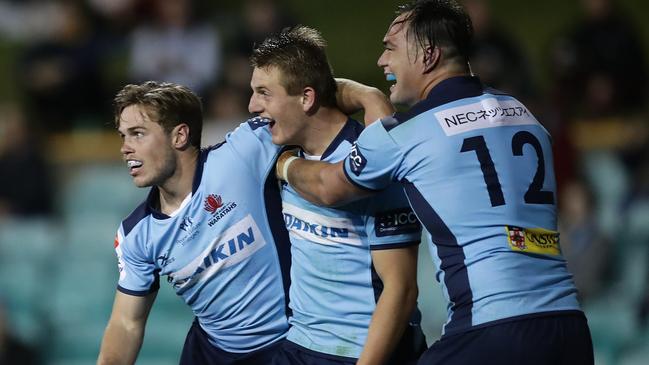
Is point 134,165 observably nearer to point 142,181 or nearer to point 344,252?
point 142,181

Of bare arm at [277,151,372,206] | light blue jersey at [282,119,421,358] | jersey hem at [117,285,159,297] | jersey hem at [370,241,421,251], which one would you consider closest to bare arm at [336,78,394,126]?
light blue jersey at [282,119,421,358]

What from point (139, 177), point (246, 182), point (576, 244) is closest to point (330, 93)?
point (246, 182)

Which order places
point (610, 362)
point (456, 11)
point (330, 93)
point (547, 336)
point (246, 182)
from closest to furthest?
point (547, 336) → point (456, 11) → point (330, 93) → point (246, 182) → point (610, 362)

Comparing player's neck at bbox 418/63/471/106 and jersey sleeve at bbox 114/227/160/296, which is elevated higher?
player's neck at bbox 418/63/471/106

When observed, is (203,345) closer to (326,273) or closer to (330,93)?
(326,273)

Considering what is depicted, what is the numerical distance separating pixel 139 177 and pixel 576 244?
4.68m

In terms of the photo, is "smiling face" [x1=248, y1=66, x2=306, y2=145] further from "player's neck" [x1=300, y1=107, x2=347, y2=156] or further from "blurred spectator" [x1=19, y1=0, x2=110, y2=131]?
"blurred spectator" [x1=19, y1=0, x2=110, y2=131]

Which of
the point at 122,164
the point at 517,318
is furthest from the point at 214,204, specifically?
the point at 122,164

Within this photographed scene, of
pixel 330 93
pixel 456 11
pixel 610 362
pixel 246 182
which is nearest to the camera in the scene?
pixel 456 11

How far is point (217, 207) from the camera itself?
443 centimetres

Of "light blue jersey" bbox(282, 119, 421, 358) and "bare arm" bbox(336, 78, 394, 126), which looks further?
"bare arm" bbox(336, 78, 394, 126)

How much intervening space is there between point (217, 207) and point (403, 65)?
106 cm

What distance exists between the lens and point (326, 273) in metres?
4.05

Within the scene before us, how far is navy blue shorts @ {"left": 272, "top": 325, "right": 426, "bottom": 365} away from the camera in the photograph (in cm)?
405
